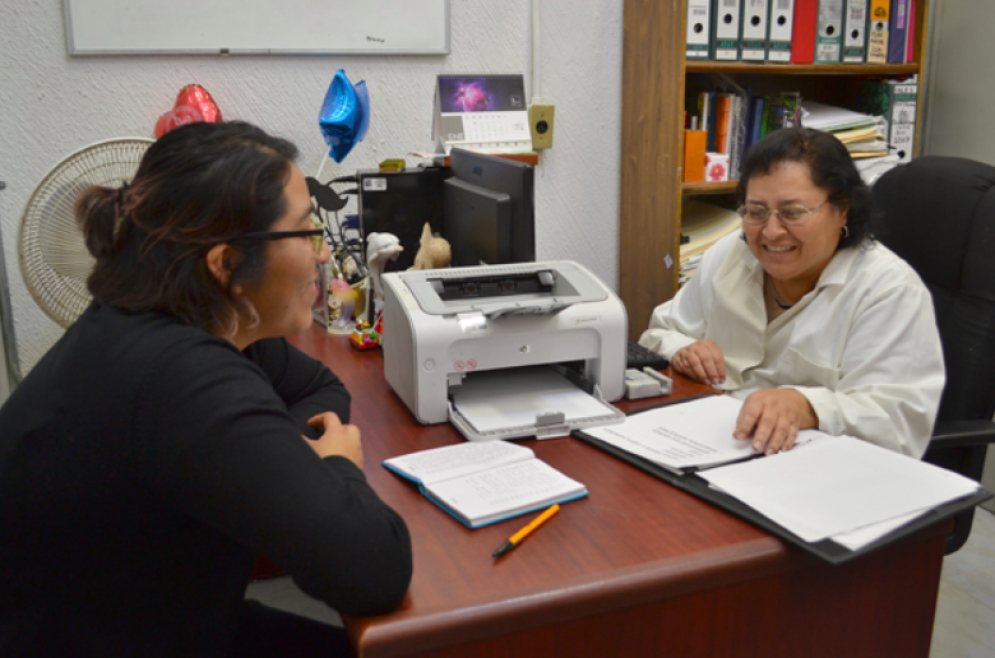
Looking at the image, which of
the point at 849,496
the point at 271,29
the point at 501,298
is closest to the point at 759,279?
the point at 501,298

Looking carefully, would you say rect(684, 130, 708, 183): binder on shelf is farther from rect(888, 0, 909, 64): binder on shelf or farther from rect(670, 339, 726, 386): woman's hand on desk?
rect(670, 339, 726, 386): woman's hand on desk

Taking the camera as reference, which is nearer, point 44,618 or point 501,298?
point 44,618

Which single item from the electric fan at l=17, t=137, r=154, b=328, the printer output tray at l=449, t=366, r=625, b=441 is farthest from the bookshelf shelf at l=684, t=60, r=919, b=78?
the electric fan at l=17, t=137, r=154, b=328

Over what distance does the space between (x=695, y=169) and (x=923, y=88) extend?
974mm

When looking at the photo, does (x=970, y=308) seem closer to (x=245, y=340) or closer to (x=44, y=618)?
(x=245, y=340)

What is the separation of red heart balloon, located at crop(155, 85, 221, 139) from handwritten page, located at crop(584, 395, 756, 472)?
4.72 ft

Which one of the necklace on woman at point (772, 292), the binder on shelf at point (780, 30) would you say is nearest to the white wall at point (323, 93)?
the binder on shelf at point (780, 30)

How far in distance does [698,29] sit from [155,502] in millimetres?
2208

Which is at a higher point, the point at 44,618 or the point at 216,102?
the point at 216,102

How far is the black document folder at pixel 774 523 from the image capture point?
903mm

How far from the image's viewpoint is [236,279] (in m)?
0.92

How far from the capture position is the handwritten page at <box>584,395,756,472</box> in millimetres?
1163

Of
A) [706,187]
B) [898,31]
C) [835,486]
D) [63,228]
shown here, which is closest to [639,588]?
[835,486]

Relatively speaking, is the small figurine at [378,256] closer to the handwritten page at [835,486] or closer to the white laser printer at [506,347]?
the white laser printer at [506,347]
